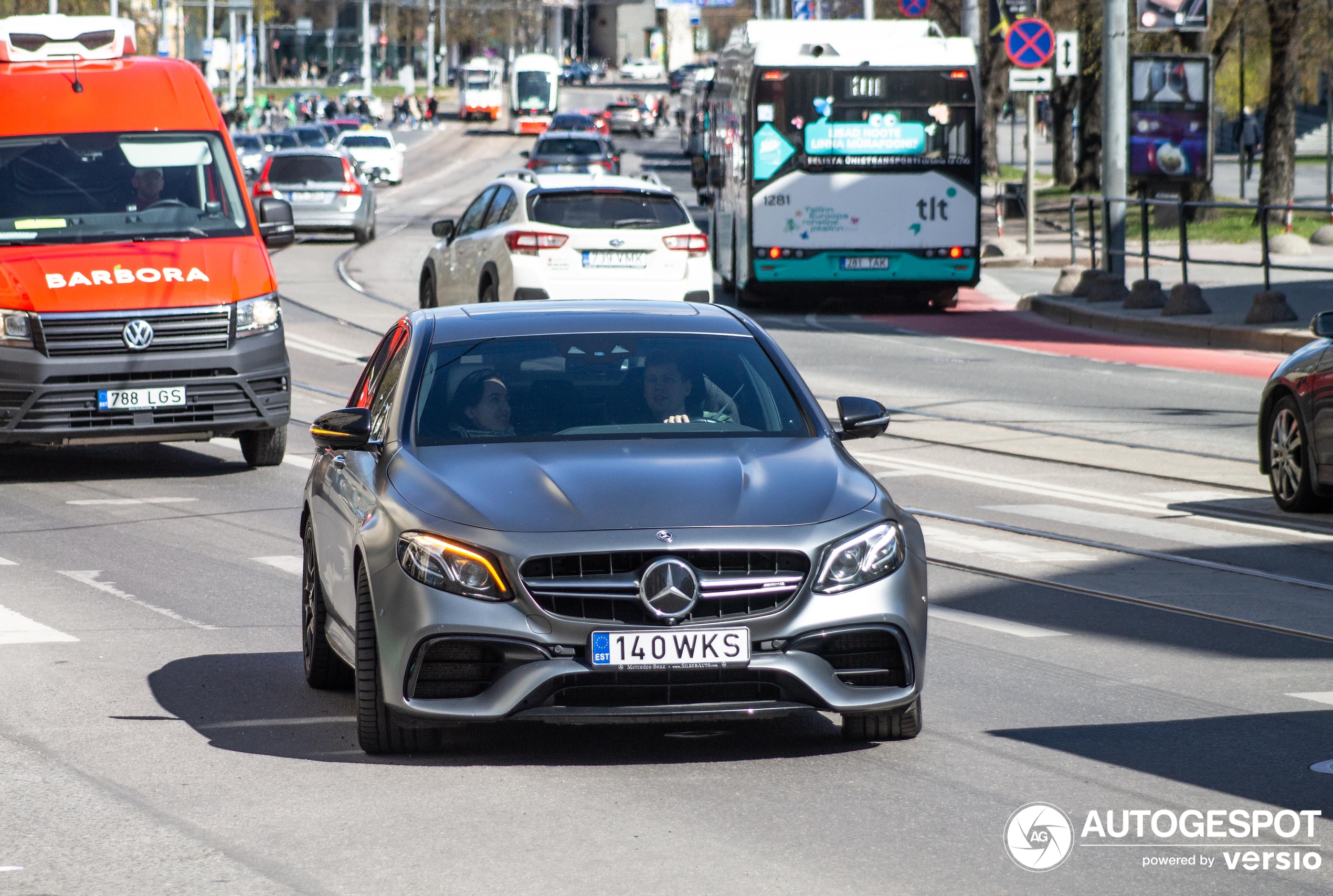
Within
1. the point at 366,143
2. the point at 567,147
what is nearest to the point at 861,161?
the point at 567,147

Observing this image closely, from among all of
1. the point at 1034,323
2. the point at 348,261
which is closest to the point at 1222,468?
the point at 1034,323

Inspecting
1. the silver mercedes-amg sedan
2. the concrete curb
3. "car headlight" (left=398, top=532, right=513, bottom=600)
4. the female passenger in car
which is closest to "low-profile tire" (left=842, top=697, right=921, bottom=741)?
the silver mercedes-amg sedan

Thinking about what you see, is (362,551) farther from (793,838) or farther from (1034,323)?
(1034,323)

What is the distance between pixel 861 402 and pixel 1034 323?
62.3 ft

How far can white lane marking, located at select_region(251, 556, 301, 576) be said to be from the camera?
9992 millimetres

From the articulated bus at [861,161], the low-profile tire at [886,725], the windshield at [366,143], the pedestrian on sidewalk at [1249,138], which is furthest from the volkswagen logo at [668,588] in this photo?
the windshield at [366,143]

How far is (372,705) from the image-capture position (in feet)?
20.6

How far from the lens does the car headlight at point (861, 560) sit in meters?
6.01

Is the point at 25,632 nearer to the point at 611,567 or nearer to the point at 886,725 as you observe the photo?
the point at 611,567

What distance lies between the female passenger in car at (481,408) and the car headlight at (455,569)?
804mm

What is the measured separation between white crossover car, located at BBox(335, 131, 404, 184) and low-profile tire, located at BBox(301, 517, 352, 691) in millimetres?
55315

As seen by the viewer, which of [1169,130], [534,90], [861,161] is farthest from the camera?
→ [534,90]

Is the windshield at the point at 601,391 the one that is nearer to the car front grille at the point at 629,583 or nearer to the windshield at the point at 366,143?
the car front grille at the point at 629,583

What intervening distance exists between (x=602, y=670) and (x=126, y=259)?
791 cm
